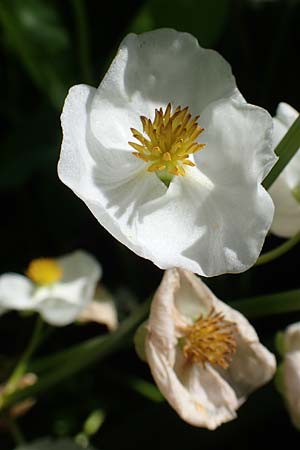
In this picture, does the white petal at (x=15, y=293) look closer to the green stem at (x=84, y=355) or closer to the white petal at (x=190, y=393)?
the green stem at (x=84, y=355)

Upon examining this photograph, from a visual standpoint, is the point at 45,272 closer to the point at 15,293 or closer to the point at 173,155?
the point at 15,293

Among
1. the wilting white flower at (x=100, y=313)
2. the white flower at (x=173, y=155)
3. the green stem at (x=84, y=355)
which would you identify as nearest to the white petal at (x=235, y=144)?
the white flower at (x=173, y=155)

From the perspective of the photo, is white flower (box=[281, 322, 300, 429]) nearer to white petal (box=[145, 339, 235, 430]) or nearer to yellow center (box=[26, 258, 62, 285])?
white petal (box=[145, 339, 235, 430])

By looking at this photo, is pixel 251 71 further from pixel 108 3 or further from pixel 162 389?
pixel 162 389

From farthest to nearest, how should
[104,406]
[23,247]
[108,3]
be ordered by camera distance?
[108,3], [23,247], [104,406]

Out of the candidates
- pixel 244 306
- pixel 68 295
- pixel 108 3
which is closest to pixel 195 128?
pixel 244 306

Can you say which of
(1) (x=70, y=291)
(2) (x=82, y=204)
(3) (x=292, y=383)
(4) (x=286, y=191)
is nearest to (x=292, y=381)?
(3) (x=292, y=383)
